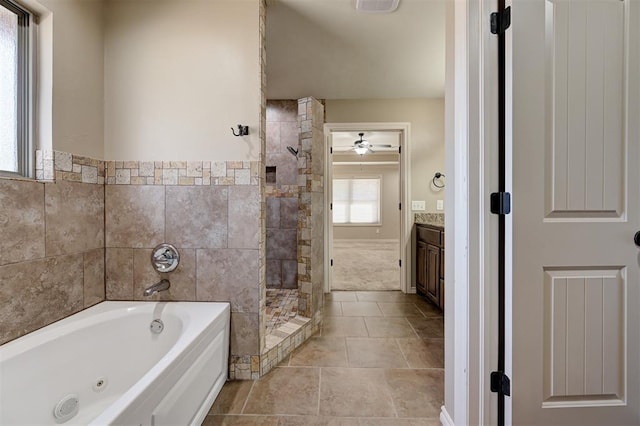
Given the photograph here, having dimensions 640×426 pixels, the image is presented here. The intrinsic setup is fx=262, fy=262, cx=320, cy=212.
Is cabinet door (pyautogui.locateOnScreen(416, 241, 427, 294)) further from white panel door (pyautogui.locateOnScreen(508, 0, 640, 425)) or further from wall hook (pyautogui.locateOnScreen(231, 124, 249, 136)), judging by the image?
wall hook (pyautogui.locateOnScreen(231, 124, 249, 136))

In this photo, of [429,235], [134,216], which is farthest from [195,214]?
[429,235]

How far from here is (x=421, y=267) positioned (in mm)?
3186

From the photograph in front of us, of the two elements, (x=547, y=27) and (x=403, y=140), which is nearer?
(x=547, y=27)

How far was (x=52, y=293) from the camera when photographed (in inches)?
53.9

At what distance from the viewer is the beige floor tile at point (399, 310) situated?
270 cm

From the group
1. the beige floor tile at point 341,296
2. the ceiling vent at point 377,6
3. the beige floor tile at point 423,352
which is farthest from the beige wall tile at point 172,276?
the ceiling vent at point 377,6

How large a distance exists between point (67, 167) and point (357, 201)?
7.17 meters

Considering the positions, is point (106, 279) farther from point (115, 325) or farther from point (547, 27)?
point (547, 27)

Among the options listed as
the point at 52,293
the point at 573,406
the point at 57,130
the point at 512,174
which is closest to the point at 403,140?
the point at 512,174

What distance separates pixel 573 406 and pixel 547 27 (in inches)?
62.6

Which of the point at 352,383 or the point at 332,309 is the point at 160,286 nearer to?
the point at 352,383

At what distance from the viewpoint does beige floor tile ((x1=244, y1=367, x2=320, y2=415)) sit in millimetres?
1421

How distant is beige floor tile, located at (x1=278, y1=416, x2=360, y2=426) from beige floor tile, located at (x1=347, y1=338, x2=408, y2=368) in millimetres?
485

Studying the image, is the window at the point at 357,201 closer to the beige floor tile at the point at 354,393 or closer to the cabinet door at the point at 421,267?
the cabinet door at the point at 421,267
